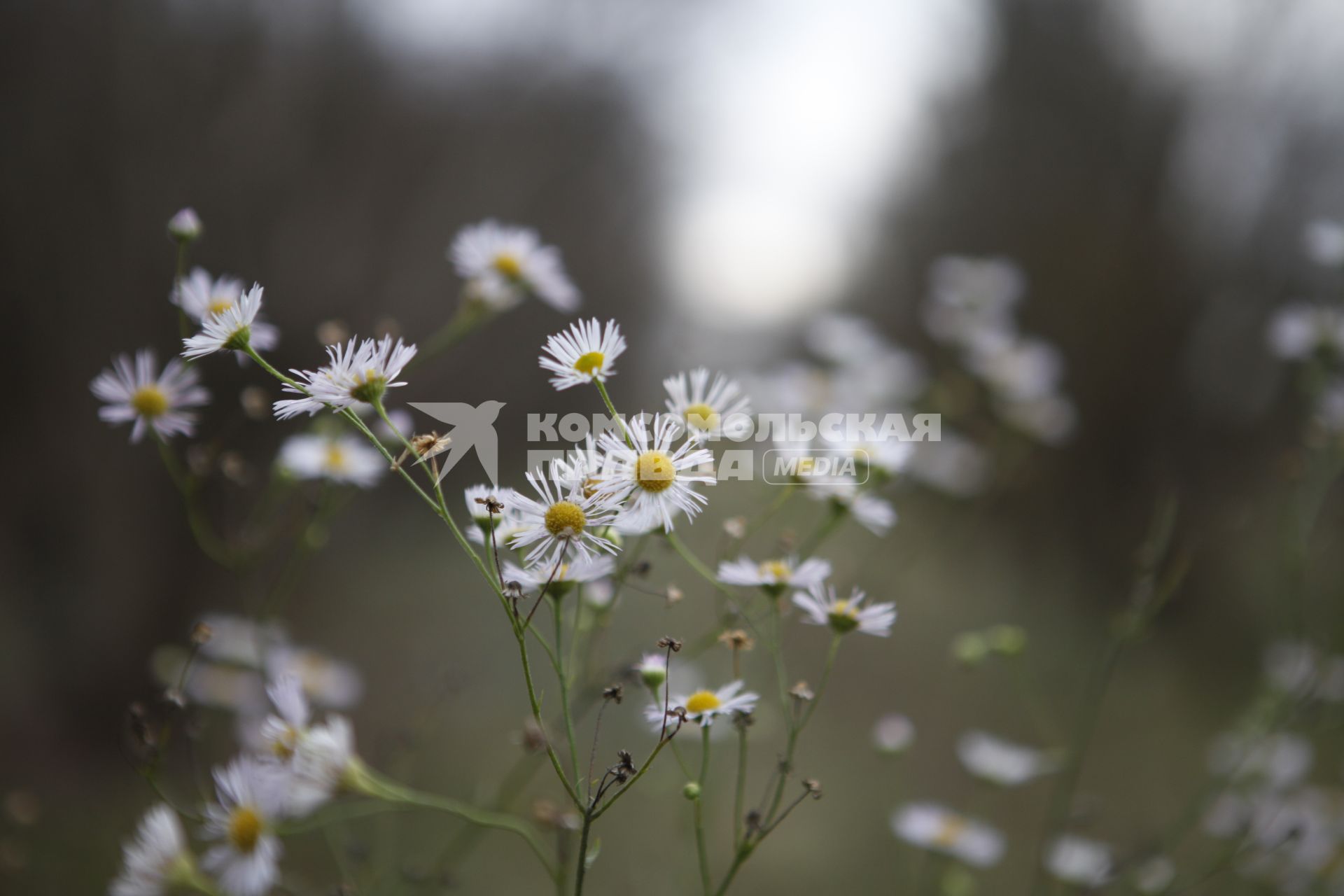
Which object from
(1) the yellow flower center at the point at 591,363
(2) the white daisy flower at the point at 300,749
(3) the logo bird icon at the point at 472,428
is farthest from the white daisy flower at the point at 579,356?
(2) the white daisy flower at the point at 300,749

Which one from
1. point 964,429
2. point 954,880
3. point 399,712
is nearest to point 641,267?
point 964,429

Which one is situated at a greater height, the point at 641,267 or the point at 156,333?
the point at 641,267

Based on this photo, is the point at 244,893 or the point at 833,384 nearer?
the point at 244,893

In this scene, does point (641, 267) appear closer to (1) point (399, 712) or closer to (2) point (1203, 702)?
(1) point (399, 712)

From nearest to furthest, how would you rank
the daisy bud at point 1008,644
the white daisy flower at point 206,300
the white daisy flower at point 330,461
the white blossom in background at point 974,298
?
1. the white daisy flower at point 206,300
2. the white daisy flower at point 330,461
3. the daisy bud at point 1008,644
4. the white blossom in background at point 974,298

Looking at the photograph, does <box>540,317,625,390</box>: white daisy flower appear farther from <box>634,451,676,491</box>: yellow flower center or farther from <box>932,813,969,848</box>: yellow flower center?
<box>932,813,969,848</box>: yellow flower center

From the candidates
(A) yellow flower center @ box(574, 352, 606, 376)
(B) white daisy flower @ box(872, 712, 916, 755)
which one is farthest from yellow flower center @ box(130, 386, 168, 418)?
(B) white daisy flower @ box(872, 712, 916, 755)

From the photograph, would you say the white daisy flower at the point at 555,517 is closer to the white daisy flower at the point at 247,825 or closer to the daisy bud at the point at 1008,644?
the white daisy flower at the point at 247,825
